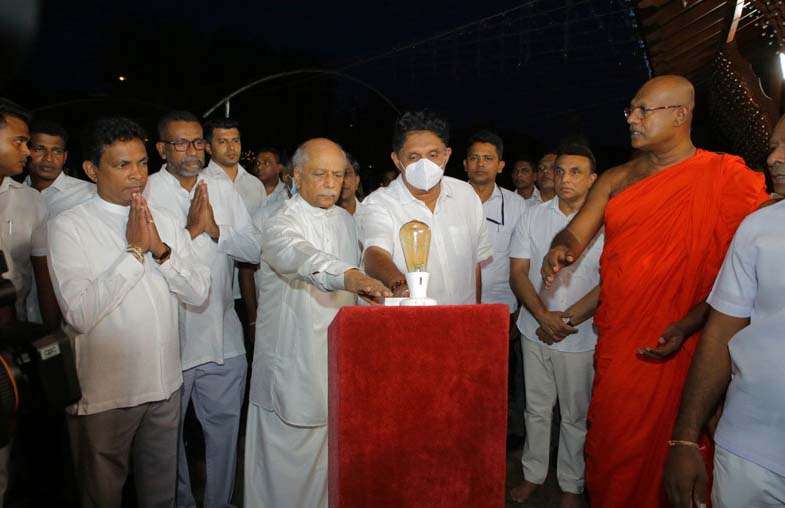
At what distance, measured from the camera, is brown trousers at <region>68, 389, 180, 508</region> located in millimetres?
2609

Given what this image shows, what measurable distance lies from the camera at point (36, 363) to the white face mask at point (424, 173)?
191 centimetres

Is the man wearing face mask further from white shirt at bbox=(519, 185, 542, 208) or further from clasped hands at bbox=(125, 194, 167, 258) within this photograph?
white shirt at bbox=(519, 185, 542, 208)

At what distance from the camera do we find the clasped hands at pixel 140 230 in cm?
262

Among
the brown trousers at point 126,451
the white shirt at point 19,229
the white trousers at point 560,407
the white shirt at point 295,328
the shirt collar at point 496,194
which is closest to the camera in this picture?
the brown trousers at point 126,451

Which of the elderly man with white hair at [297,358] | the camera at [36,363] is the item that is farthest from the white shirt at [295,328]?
the camera at [36,363]

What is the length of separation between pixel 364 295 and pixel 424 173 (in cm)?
129

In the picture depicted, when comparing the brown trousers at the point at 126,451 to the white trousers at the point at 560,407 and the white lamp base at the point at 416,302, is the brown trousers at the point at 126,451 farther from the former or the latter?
the white trousers at the point at 560,407

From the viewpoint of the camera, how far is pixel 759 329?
173cm

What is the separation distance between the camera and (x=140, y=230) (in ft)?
8.61

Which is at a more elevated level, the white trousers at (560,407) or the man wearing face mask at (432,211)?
the man wearing face mask at (432,211)

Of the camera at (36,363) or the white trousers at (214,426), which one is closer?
the camera at (36,363)

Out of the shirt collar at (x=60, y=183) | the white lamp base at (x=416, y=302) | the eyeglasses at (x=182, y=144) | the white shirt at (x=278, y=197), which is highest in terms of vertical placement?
the eyeglasses at (x=182, y=144)

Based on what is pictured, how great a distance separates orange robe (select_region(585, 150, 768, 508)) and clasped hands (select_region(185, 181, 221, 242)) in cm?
234

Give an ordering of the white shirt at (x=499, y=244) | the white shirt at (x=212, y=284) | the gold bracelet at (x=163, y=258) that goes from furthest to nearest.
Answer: the white shirt at (x=499, y=244) < the white shirt at (x=212, y=284) < the gold bracelet at (x=163, y=258)
